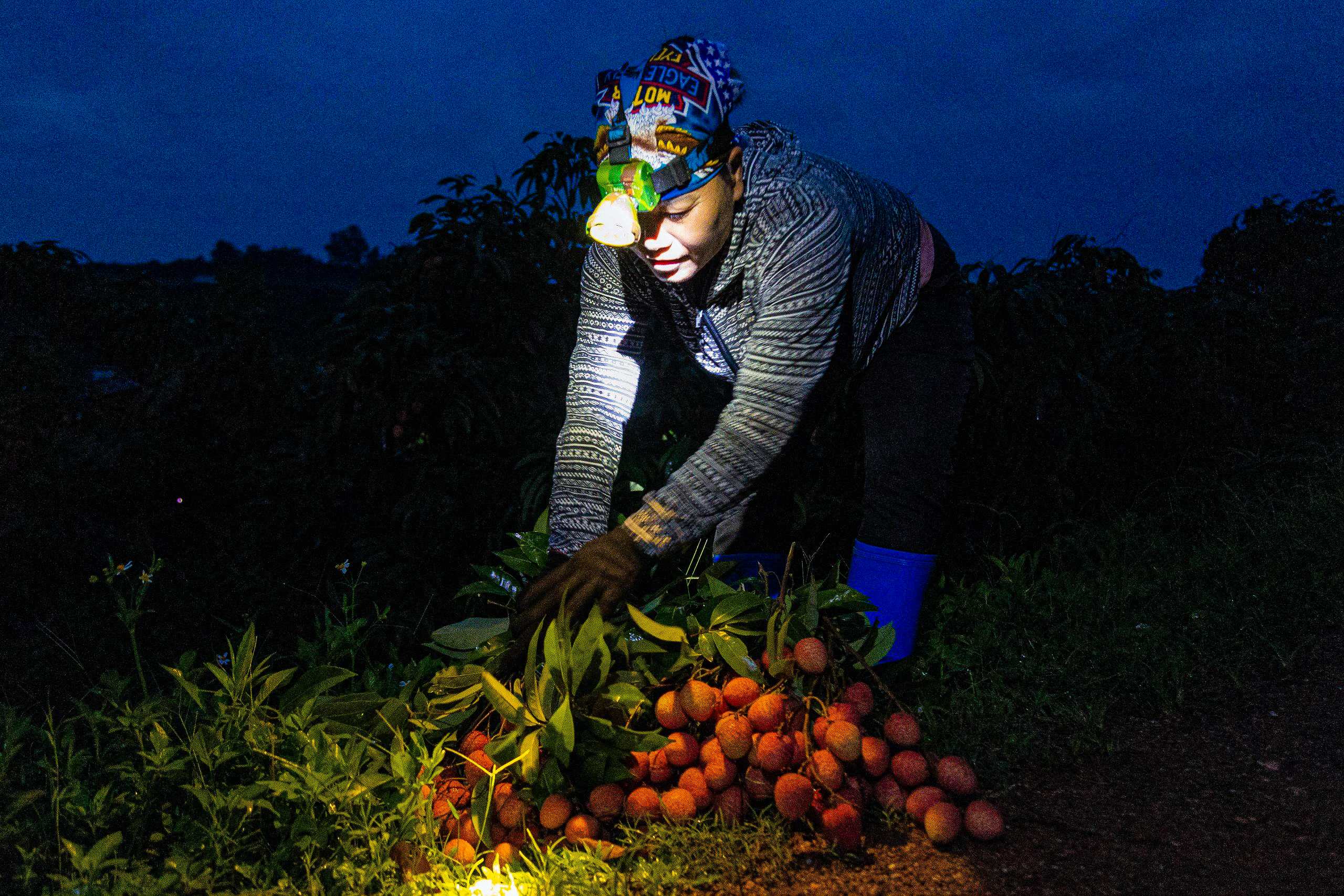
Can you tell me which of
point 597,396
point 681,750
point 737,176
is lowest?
point 681,750

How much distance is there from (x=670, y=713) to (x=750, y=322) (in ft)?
3.10

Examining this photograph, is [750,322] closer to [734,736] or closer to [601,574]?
[601,574]

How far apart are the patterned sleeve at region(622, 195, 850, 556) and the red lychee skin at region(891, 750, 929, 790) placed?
1.89ft

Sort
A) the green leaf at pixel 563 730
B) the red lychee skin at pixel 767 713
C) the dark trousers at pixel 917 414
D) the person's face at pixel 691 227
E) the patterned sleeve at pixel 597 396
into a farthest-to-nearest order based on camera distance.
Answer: the dark trousers at pixel 917 414, the patterned sleeve at pixel 597 396, the person's face at pixel 691 227, the red lychee skin at pixel 767 713, the green leaf at pixel 563 730

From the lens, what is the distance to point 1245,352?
436 centimetres

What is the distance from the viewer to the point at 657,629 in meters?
1.81

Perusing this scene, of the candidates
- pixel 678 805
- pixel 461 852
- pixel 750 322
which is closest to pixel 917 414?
pixel 750 322

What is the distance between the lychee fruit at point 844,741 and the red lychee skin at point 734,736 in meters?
0.15

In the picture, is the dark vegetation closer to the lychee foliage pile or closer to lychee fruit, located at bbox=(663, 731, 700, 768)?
the lychee foliage pile

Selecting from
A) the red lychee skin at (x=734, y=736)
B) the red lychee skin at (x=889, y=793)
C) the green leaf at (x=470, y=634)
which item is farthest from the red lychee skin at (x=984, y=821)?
the green leaf at (x=470, y=634)

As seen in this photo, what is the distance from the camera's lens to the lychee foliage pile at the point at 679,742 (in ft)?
5.41

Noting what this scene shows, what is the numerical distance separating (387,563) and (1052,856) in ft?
7.46

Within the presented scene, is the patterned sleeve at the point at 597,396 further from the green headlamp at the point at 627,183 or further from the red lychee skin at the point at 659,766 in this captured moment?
the red lychee skin at the point at 659,766

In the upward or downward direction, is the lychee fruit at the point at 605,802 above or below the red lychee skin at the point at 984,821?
below
